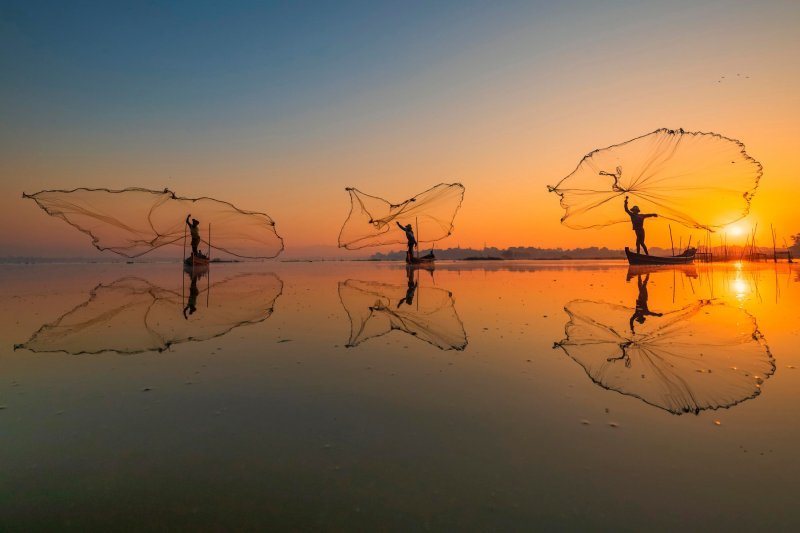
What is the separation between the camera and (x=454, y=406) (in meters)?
4.89

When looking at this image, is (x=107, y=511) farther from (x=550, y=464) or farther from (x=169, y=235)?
(x=169, y=235)

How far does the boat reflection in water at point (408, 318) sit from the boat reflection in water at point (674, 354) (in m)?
2.50

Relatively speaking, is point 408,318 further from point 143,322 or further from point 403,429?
point 143,322

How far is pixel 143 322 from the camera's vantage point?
35.3 feet

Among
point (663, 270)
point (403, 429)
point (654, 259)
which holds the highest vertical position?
point (654, 259)

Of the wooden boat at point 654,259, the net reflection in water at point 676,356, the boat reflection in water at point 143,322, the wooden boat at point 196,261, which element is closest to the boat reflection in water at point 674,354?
the net reflection in water at point 676,356

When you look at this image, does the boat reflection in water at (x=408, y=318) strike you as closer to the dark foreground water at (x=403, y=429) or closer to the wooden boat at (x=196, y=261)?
the dark foreground water at (x=403, y=429)

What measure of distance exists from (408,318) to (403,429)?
713cm

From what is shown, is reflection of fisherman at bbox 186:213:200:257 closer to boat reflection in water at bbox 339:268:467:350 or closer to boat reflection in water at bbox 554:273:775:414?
boat reflection in water at bbox 339:268:467:350

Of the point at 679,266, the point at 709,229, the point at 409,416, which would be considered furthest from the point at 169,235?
the point at 679,266

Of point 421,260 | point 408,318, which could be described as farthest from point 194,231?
point 408,318

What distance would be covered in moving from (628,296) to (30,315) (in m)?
20.6

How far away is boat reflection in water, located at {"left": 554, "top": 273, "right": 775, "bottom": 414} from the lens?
5.38 meters

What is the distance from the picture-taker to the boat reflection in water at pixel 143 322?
8335mm
